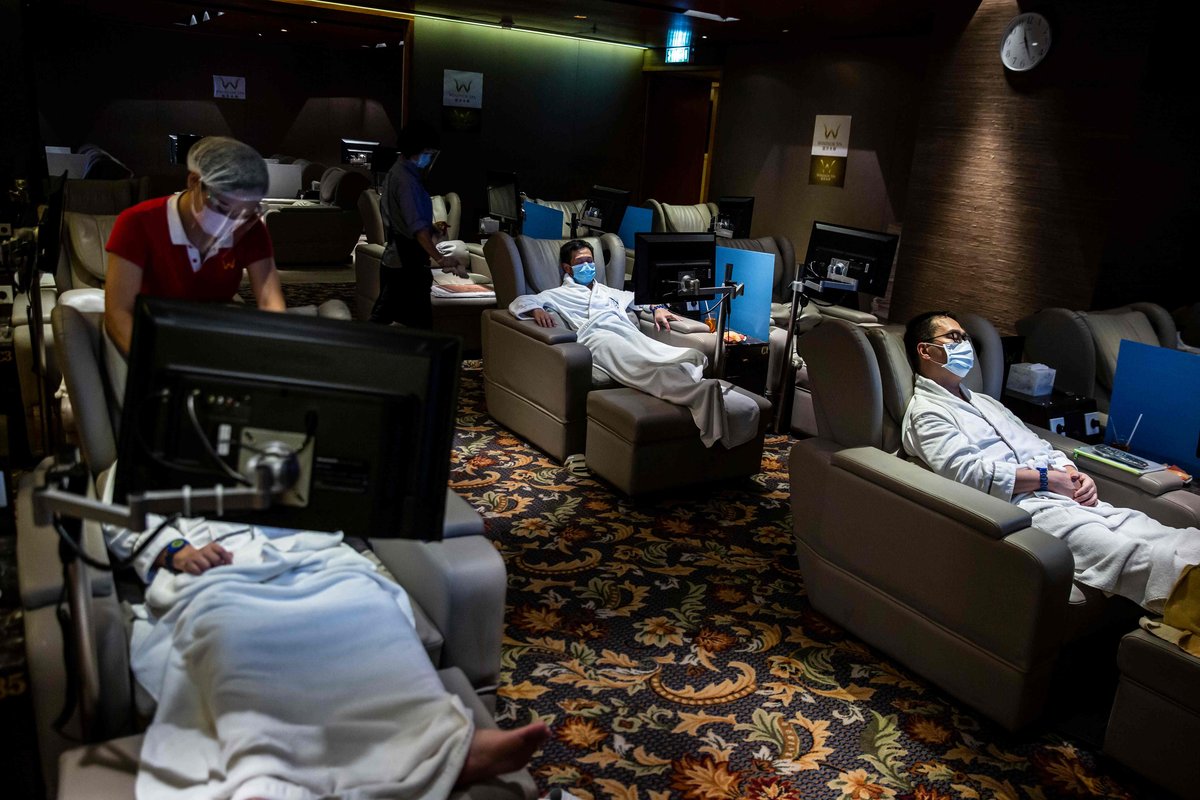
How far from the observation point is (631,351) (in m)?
4.66

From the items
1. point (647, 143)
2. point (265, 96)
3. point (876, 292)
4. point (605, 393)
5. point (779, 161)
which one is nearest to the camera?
point (605, 393)

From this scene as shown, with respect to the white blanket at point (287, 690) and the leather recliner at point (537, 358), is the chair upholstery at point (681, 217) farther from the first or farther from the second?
the white blanket at point (287, 690)

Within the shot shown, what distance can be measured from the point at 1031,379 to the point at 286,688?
3.47 meters

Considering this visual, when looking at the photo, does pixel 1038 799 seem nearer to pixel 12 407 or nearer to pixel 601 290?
pixel 601 290

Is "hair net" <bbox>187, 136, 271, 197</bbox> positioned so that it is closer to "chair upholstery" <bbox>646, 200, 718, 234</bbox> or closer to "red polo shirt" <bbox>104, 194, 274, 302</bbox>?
"red polo shirt" <bbox>104, 194, 274, 302</bbox>

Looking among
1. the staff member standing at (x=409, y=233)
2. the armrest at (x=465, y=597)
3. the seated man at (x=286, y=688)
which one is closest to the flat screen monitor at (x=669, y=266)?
the staff member standing at (x=409, y=233)

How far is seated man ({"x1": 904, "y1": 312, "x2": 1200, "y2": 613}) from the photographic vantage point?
112 inches

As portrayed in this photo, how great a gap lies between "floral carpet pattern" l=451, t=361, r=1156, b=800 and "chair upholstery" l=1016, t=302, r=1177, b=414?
6.53 ft

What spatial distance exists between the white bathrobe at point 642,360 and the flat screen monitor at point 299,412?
9.33 feet

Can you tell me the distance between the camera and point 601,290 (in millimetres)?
5227

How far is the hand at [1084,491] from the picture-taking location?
127 inches

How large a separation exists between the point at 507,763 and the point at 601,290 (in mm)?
3711

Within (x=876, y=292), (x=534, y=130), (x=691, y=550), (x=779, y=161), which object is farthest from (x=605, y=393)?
(x=534, y=130)

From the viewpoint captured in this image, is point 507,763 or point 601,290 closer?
point 507,763
